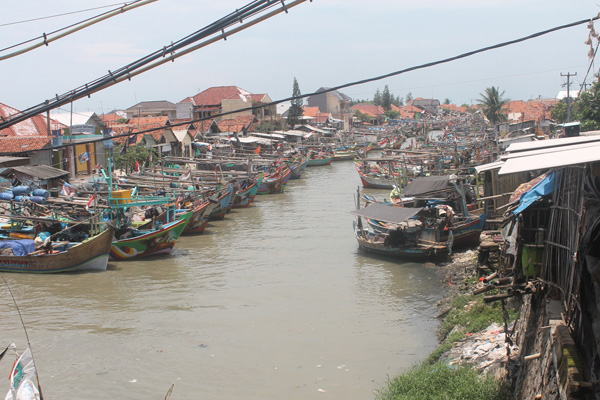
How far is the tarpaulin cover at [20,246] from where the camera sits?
609 inches

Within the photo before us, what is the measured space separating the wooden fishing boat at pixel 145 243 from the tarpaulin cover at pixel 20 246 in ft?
7.51

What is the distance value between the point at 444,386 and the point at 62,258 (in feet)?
37.7

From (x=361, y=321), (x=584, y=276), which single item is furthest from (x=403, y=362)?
(x=584, y=276)

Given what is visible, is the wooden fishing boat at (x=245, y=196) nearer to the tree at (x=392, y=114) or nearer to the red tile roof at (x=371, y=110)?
the red tile roof at (x=371, y=110)

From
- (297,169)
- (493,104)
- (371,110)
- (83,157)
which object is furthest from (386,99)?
(83,157)

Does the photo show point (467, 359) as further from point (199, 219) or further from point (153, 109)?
point (153, 109)

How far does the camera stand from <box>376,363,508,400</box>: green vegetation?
6629mm

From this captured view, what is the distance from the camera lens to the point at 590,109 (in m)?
24.8

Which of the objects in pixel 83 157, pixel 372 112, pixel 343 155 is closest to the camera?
pixel 83 157

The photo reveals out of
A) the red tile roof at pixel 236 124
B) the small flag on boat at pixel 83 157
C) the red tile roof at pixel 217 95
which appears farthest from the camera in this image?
the red tile roof at pixel 217 95

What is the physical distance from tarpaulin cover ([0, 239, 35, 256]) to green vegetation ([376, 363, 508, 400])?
1114cm

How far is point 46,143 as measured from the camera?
79.6ft

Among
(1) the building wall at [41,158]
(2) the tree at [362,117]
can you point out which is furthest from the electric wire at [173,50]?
(2) the tree at [362,117]

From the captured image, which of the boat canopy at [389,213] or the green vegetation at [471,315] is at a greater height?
the boat canopy at [389,213]
